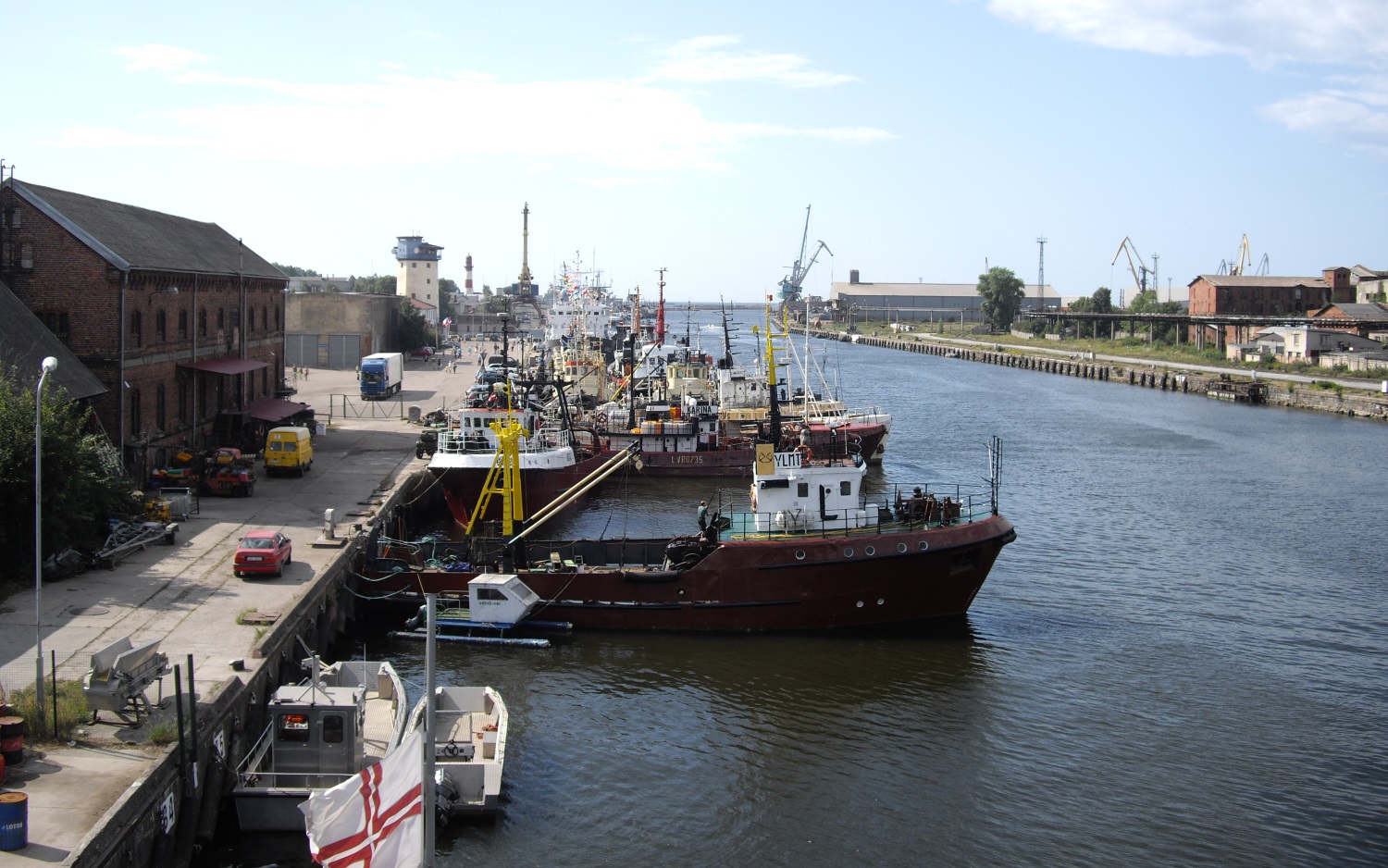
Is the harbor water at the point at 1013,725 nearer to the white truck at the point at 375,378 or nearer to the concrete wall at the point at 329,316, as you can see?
the white truck at the point at 375,378

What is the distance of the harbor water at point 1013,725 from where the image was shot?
17.5 meters

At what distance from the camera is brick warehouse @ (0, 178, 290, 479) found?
31938mm

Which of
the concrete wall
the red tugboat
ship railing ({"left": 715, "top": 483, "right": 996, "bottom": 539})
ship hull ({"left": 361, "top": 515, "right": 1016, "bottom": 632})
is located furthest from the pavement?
the concrete wall

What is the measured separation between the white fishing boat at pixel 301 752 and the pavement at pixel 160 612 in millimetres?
1297

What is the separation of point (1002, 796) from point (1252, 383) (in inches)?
2960

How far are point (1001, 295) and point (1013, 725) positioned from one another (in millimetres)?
154570

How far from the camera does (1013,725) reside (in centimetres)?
2184

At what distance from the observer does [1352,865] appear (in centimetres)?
1675

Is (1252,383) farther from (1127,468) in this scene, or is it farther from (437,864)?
(437,864)

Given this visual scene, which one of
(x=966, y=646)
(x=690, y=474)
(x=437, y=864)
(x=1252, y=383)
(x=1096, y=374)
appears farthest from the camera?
(x=1096, y=374)

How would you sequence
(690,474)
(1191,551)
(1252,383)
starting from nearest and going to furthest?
(1191,551) → (690,474) → (1252,383)

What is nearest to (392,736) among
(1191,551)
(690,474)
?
(1191,551)

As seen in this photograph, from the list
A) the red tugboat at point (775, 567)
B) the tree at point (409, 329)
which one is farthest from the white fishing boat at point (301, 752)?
the tree at point (409, 329)

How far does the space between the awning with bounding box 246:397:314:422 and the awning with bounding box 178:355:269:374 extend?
5.12ft
